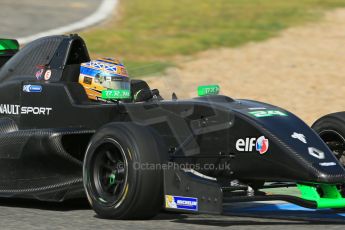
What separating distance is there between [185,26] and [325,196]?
1442cm

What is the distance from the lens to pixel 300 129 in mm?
6961

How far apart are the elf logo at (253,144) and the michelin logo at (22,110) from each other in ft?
6.68

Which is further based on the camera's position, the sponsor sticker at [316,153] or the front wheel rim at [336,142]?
the front wheel rim at [336,142]

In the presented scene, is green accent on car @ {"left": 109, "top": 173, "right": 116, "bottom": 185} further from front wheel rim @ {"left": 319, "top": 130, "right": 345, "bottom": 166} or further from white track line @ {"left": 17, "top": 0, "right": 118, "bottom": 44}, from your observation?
white track line @ {"left": 17, "top": 0, "right": 118, "bottom": 44}

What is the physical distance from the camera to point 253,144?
685cm

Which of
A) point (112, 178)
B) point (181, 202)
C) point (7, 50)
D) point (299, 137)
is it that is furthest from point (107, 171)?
point (7, 50)

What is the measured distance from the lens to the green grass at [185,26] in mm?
18328

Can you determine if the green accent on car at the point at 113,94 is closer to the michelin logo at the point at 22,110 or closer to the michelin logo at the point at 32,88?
the michelin logo at the point at 22,110

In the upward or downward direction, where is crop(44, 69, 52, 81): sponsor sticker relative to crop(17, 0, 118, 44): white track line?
downward

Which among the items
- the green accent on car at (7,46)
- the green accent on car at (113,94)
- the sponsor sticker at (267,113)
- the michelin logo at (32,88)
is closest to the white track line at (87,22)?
the green accent on car at (7,46)

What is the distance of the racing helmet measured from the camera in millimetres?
8258

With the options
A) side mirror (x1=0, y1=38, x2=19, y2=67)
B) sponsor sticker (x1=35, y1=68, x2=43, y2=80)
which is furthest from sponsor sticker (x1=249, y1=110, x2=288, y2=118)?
side mirror (x1=0, y1=38, x2=19, y2=67)

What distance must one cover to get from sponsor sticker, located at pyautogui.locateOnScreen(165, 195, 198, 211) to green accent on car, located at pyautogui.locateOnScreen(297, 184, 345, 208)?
0.87 metres

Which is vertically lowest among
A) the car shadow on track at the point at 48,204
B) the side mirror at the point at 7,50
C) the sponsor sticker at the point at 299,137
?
the car shadow on track at the point at 48,204
